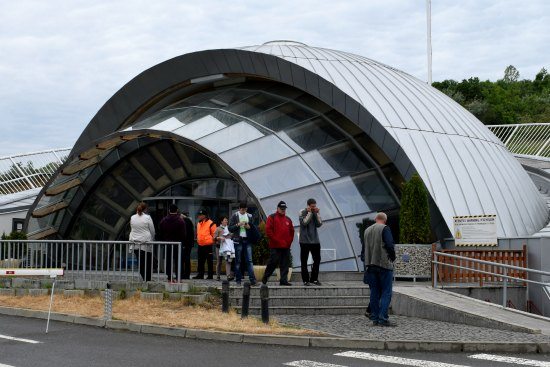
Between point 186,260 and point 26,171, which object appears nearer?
point 186,260

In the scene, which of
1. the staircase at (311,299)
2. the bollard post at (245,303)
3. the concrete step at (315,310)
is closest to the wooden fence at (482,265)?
the staircase at (311,299)

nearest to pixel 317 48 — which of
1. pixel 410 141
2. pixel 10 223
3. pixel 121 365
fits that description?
pixel 410 141

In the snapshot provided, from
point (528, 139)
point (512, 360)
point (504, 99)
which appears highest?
point (504, 99)

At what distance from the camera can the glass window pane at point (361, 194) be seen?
19.2 metres

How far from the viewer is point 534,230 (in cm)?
2198

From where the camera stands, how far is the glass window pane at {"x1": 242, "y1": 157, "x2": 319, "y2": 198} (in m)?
18.5

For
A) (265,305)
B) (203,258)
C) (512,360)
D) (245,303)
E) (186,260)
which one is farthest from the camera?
(203,258)

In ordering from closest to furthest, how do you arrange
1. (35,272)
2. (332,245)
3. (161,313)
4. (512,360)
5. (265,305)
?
(512,360) → (265,305) → (161,313) → (35,272) → (332,245)

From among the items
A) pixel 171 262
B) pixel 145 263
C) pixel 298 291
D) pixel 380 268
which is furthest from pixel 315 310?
pixel 145 263

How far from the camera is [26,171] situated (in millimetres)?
36531

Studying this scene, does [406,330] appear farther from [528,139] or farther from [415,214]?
[528,139]

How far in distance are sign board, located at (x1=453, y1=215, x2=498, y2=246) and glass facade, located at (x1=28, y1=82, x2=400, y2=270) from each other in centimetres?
247

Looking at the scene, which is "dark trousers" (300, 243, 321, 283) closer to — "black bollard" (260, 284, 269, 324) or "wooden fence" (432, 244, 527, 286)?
"wooden fence" (432, 244, 527, 286)

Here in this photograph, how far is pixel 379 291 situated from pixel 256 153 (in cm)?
813
